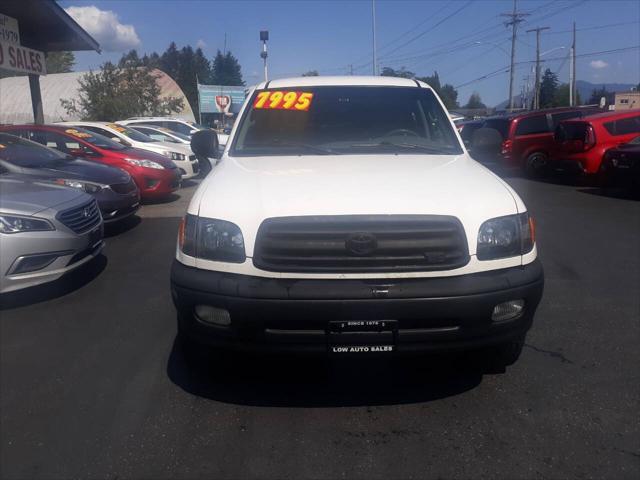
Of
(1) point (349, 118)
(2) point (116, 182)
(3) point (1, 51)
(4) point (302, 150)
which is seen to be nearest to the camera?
(4) point (302, 150)

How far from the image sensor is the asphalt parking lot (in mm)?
2908

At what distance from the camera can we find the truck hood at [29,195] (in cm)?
530

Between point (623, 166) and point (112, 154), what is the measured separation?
9814mm

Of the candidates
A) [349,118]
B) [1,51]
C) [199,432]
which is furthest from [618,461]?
[1,51]

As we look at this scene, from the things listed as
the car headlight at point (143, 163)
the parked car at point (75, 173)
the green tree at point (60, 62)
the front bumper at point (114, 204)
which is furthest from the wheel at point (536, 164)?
the green tree at point (60, 62)

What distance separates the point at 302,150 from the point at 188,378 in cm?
176

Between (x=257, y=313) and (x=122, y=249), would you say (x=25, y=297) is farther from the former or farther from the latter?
(x=257, y=313)

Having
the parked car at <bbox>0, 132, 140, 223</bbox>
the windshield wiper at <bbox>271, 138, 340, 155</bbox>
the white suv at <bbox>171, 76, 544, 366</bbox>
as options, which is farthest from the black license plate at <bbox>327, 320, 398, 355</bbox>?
the parked car at <bbox>0, 132, 140, 223</bbox>

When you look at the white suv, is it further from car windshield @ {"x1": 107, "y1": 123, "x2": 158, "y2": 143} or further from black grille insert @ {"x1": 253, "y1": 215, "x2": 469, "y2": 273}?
car windshield @ {"x1": 107, "y1": 123, "x2": 158, "y2": 143}

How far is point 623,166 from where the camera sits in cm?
1163

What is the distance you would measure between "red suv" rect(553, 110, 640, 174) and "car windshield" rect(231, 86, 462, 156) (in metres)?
9.80

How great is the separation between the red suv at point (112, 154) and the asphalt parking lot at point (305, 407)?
20.6ft

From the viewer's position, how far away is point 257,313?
2.98 metres

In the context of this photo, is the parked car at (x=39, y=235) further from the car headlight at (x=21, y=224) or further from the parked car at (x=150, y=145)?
the parked car at (x=150, y=145)
